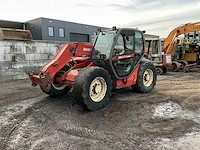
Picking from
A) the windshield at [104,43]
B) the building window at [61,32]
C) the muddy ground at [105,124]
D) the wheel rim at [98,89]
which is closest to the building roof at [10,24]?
the building window at [61,32]

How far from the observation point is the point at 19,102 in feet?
15.9

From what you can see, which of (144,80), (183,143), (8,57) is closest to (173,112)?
(183,143)

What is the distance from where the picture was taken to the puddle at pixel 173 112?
3637mm

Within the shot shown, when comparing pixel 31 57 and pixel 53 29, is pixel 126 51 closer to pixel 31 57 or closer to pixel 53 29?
pixel 31 57

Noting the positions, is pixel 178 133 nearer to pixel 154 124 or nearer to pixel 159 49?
pixel 154 124

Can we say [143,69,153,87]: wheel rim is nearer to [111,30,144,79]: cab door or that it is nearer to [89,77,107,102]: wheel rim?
[111,30,144,79]: cab door

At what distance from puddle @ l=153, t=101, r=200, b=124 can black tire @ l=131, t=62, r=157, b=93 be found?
107cm

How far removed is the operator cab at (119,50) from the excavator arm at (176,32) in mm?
5975

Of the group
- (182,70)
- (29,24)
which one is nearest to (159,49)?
(182,70)

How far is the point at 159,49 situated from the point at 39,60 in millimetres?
5969

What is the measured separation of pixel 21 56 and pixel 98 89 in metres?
Answer: 5.65

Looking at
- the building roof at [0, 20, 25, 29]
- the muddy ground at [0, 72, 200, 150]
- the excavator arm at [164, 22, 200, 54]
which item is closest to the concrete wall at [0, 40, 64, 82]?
the muddy ground at [0, 72, 200, 150]

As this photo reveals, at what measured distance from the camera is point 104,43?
15.4 feet

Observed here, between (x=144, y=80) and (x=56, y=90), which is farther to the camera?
(x=144, y=80)
